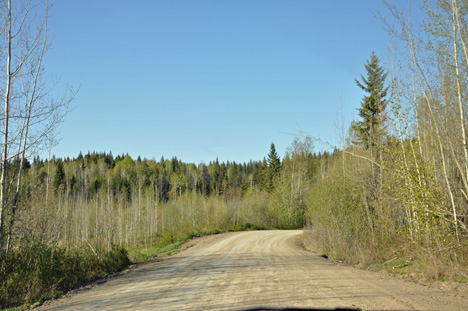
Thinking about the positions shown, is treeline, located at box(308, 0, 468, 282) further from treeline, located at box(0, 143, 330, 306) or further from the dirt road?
treeline, located at box(0, 143, 330, 306)

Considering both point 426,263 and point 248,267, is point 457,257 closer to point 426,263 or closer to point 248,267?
point 426,263

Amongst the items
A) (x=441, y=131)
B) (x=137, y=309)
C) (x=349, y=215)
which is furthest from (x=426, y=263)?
(x=137, y=309)

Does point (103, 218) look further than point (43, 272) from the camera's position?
Yes

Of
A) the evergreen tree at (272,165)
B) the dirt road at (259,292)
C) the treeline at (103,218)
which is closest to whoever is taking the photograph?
the dirt road at (259,292)

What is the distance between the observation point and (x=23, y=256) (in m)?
11.5

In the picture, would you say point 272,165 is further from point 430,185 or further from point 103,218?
point 430,185

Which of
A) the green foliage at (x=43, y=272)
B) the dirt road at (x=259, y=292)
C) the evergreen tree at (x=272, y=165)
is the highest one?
the evergreen tree at (x=272, y=165)

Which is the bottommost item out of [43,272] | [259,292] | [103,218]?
[259,292]

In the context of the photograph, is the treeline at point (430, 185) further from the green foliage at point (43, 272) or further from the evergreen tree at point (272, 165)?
the evergreen tree at point (272, 165)

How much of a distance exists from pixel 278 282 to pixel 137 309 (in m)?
4.38

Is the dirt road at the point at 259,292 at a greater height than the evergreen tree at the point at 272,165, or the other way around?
the evergreen tree at the point at 272,165

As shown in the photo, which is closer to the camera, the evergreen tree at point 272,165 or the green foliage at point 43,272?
the green foliage at point 43,272

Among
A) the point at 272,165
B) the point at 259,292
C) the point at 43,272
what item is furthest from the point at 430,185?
the point at 272,165

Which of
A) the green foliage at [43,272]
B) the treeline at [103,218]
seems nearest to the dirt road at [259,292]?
the green foliage at [43,272]
